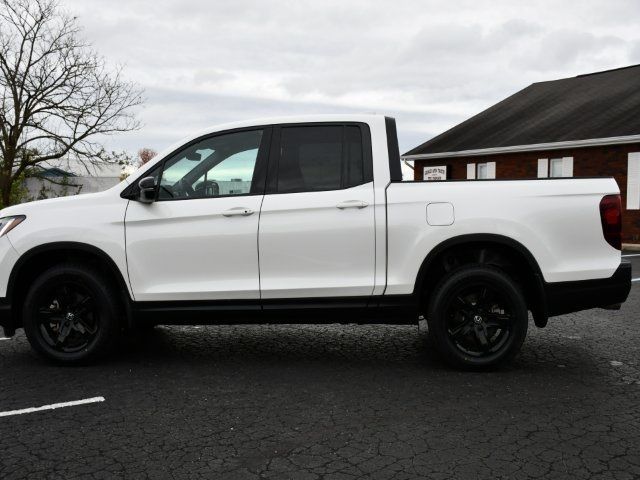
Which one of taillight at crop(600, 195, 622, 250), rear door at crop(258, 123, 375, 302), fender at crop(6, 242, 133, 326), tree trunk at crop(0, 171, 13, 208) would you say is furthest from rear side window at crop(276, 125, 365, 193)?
tree trunk at crop(0, 171, 13, 208)

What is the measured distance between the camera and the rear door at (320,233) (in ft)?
17.4

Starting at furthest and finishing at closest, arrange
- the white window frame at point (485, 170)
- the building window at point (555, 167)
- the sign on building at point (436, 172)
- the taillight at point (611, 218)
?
the sign on building at point (436, 172), the white window frame at point (485, 170), the building window at point (555, 167), the taillight at point (611, 218)

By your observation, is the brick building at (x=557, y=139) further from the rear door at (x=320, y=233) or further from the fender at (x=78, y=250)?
the fender at (x=78, y=250)

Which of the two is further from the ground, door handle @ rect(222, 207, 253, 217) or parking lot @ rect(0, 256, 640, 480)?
door handle @ rect(222, 207, 253, 217)

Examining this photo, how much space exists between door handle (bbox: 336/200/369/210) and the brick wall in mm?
16464

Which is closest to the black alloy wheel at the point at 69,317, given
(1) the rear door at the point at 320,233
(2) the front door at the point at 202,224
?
(2) the front door at the point at 202,224

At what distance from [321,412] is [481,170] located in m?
25.0

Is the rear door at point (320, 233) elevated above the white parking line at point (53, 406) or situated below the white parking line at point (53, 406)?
above

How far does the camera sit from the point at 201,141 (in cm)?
566

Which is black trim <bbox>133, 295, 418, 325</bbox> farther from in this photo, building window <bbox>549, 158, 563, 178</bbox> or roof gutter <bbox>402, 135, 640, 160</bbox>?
building window <bbox>549, 158, 563, 178</bbox>

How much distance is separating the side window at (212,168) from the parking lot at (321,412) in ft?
4.90

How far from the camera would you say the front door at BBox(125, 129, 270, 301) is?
539 centimetres

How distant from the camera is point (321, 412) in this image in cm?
445

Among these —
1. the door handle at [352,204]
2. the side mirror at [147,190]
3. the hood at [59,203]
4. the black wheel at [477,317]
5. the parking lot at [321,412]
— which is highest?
the side mirror at [147,190]
